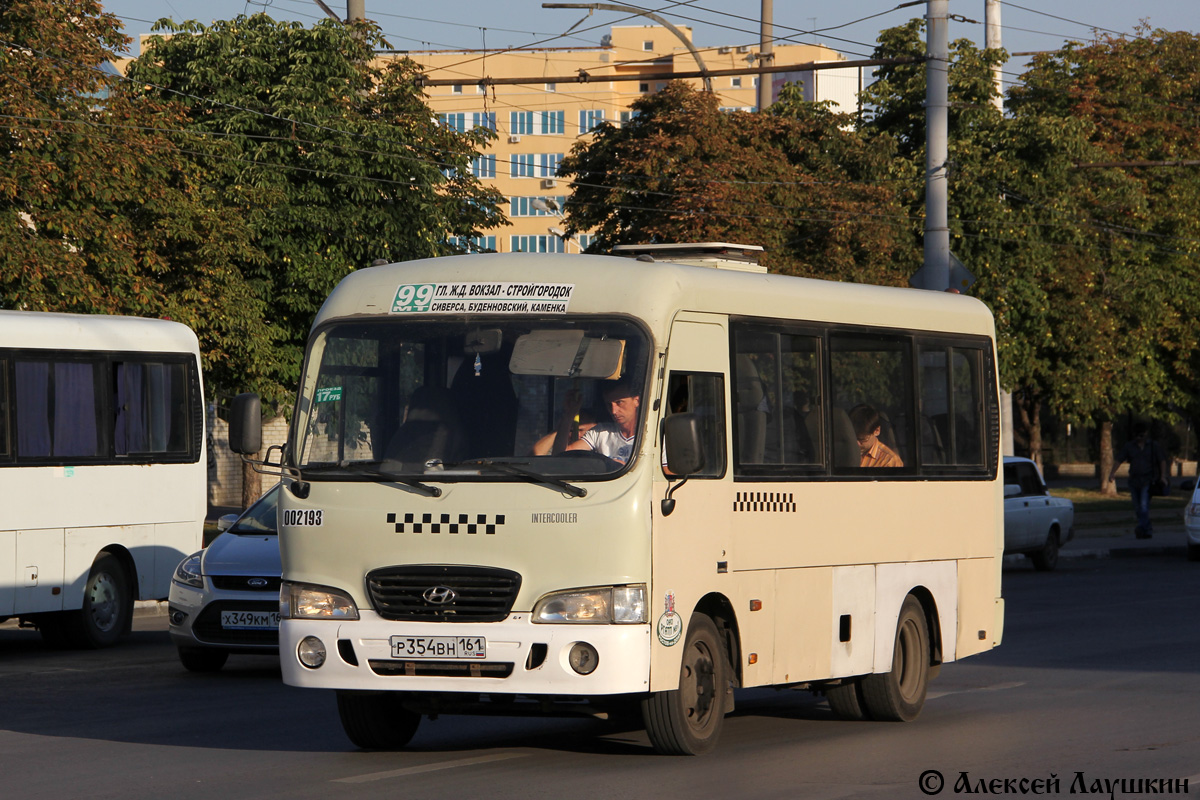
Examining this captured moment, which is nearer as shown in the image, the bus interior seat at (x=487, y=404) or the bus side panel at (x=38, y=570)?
the bus interior seat at (x=487, y=404)

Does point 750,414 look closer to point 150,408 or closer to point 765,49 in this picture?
point 150,408

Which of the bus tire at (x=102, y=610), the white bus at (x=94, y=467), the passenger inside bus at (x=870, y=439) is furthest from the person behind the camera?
the bus tire at (x=102, y=610)

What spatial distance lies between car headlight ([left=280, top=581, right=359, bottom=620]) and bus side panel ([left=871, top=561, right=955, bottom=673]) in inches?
143

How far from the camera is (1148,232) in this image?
50.0 metres

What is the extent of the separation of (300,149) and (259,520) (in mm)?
16280

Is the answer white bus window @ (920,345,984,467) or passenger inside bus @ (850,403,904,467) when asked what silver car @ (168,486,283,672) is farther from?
white bus window @ (920,345,984,467)

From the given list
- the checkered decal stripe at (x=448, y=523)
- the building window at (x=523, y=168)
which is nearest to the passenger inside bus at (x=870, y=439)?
the checkered decal stripe at (x=448, y=523)

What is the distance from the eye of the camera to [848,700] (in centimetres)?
1165

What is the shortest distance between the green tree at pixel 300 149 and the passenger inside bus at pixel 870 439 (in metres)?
19.2

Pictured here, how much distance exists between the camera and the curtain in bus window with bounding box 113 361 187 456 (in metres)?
17.3

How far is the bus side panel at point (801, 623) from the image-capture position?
404 inches

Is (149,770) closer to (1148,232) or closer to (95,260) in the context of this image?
(95,260)

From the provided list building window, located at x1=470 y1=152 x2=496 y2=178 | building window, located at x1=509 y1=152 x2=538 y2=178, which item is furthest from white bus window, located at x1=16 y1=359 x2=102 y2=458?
building window, located at x1=509 y1=152 x2=538 y2=178

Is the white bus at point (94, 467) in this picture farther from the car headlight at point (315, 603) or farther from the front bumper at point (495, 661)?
the front bumper at point (495, 661)
